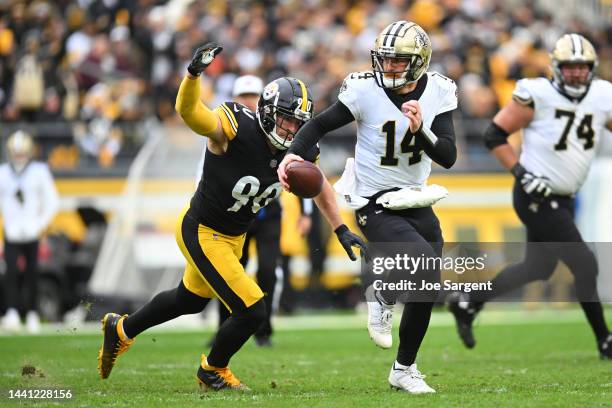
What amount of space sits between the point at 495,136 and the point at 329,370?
1.99m

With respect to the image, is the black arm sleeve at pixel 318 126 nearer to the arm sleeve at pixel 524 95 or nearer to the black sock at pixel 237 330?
the black sock at pixel 237 330

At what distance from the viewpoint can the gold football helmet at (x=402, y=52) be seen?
6.12 m

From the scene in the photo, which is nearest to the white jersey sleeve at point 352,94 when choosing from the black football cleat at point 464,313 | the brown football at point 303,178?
the brown football at point 303,178

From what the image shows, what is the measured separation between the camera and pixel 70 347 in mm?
9742

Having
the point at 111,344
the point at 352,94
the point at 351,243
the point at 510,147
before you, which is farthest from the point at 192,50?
the point at 351,243

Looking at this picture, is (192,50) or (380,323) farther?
(192,50)

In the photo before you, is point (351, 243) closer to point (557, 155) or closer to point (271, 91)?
point (271, 91)

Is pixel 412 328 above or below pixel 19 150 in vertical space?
above

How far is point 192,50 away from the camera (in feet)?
51.3

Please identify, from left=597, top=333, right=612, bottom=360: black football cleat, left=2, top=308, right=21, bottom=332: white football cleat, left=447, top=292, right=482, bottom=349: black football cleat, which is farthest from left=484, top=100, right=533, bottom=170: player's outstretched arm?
left=2, top=308, right=21, bottom=332: white football cleat

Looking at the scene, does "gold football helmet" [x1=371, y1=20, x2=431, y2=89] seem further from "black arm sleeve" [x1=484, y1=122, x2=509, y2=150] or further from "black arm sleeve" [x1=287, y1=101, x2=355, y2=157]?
"black arm sleeve" [x1=484, y1=122, x2=509, y2=150]

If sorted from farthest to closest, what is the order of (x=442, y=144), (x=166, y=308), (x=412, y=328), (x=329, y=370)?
(x=329, y=370), (x=166, y=308), (x=412, y=328), (x=442, y=144)

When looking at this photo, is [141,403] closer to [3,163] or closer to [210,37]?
[3,163]

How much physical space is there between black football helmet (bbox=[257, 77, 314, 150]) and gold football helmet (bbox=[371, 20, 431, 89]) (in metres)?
0.41
